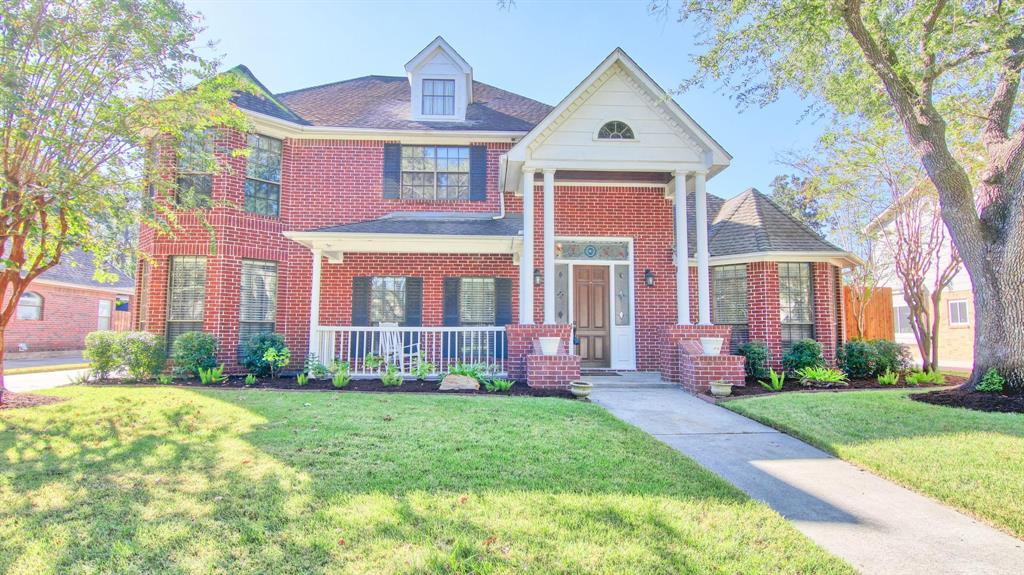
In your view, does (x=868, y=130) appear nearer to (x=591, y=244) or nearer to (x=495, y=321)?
(x=591, y=244)

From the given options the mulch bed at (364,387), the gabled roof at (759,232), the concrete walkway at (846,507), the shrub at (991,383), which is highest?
the gabled roof at (759,232)

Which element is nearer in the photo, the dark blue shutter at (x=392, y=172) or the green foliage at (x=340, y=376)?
the green foliage at (x=340, y=376)

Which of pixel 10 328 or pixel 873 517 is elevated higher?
pixel 10 328

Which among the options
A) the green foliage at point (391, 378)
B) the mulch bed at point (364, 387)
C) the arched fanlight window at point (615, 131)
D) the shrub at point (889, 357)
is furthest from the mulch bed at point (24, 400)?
the shrub at point (889, 357)

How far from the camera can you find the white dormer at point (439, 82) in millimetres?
11438

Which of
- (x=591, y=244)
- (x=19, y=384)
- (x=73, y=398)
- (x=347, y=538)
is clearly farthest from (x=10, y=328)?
(x=347, y=538)

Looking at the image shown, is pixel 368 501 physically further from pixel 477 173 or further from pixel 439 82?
pixel 439 82

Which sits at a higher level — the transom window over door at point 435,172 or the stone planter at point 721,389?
the transom window over door at point 435,172

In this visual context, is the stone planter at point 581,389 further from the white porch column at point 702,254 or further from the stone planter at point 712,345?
the white porch column at point 702,254

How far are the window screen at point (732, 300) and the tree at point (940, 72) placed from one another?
356 cm

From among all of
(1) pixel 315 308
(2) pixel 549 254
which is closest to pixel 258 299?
(1) pixel 315 308

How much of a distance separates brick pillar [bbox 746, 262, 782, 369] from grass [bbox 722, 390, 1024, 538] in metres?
2.51

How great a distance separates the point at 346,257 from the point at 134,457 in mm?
6696

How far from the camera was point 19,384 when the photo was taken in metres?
9.14
